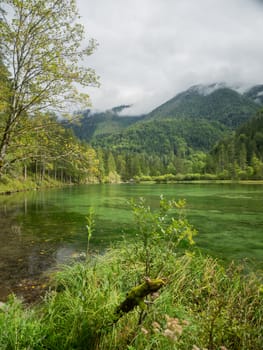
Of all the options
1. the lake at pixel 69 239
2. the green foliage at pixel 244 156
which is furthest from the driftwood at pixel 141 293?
the green foliage at pixel 244 156

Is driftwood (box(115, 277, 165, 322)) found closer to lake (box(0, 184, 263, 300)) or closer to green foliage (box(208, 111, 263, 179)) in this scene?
lake (box(0, 184, 263, 300))

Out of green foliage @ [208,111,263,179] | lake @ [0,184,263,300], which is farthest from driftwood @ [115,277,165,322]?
green foliage @ [208,111,263,179]

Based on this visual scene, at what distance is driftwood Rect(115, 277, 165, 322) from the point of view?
3219mm

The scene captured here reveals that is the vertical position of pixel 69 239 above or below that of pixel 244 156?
below

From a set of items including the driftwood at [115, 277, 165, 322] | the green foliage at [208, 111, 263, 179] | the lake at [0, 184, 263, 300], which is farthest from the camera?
the green foliage at [208, 111, 263, 179]

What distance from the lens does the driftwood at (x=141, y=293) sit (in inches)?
A: 127

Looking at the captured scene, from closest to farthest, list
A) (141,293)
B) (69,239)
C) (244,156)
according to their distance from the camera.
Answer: (141,293)
(69,239)
(244,156)

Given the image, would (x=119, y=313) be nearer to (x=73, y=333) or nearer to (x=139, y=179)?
(x=73, y=333)

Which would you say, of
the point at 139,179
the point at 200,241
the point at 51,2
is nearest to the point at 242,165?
the point at 139,179

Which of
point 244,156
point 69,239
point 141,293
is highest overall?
point 244,156

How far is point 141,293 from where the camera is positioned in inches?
131

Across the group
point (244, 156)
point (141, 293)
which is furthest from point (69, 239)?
point (244, 156)

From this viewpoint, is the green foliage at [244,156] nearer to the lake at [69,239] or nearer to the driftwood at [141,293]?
the lake at [69,239]

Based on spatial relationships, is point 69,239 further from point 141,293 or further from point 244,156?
point 244,156
